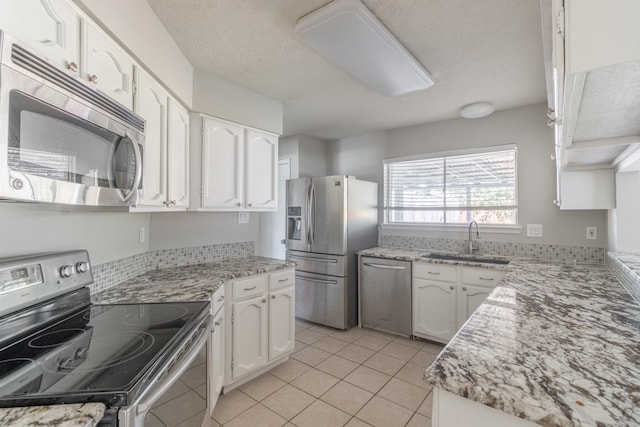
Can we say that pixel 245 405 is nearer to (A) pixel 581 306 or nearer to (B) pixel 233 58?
(A) pixel 581 306

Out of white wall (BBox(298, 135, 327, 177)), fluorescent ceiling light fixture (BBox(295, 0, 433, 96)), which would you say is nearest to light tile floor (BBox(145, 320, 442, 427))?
fluorescent ceiling light fixture (BBox(295, 0, 433, 96))

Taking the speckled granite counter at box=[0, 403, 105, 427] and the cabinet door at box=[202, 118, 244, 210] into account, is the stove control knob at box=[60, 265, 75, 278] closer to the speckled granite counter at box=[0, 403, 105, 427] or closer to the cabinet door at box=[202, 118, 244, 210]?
the speckled granite counter at box=[0, 403, 105, 427]

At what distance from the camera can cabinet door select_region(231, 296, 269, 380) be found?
81.8 inches

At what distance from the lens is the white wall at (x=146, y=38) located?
4.00 ft

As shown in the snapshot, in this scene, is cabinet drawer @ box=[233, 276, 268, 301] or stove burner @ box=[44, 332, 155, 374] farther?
cabinet drawer @ box=[233, 276, 268, 301]

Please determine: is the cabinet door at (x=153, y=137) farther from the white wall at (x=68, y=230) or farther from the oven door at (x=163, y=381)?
the oven door at (x=163, y=381)

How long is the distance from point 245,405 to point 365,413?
83 cm

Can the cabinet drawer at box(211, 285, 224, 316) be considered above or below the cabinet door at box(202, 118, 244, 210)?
below

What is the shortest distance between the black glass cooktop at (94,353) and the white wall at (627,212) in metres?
2.82

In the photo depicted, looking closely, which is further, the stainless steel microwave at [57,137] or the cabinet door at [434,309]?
the cabinet door at [434,309]

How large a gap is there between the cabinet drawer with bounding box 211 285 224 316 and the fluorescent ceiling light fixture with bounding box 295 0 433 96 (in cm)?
165

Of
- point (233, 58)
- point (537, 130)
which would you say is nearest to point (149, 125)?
point (233, 58)

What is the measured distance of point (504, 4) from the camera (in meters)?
1.53

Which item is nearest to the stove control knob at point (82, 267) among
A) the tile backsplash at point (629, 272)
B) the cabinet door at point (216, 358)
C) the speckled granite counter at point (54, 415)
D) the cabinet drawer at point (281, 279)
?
the cabinet door at point (216, 358)
